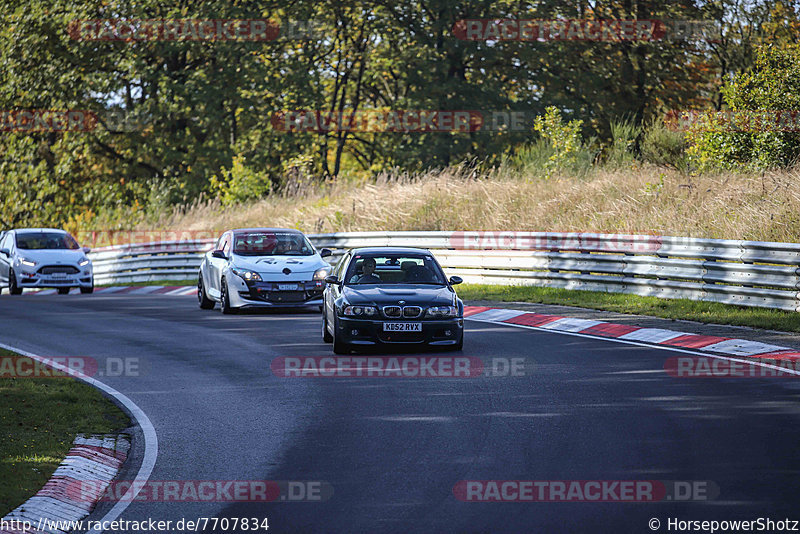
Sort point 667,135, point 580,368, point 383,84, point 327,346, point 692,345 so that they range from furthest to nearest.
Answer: point 383,84 < point 667,135 < point 327,346 < point 692,345 < point 580,368

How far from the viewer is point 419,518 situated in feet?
22.3

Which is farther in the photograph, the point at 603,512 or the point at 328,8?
the point at 328,8

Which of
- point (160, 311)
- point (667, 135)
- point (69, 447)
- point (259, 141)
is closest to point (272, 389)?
point (69, 447)

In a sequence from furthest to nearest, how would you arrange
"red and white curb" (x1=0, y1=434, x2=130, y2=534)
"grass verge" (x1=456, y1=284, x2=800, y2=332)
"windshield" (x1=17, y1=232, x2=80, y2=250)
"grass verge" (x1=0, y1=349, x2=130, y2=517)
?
"windshield" (x1=17, y1=232, x2=80, y2=250) < "grass verge" (x1=456, y1=284, x2=800, y2=332) < "grass verge" (x1=0, y1=349, x2=130, y2=517) < "red and white curb" (x1=0, y1=434, x2=130, y2=534)

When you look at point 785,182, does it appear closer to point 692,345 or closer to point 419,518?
point 692,345

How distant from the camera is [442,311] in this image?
48.1 feet

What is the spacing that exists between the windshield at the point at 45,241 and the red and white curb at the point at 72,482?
844 inches

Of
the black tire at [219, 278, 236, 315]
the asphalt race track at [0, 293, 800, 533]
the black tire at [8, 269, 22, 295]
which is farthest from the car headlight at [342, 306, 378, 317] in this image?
the black tire at [8, 269, 22, 295]

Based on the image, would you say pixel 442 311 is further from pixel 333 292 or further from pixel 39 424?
pixel 39 424

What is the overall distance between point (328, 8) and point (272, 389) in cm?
4214

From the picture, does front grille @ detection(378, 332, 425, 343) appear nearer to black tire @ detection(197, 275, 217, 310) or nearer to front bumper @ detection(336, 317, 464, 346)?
front bumper @ detection(336, 317, 464, 346)

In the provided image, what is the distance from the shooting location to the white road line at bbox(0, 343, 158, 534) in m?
7.30

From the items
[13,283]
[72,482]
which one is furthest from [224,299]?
[72,482]

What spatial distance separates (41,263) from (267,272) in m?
10.9
